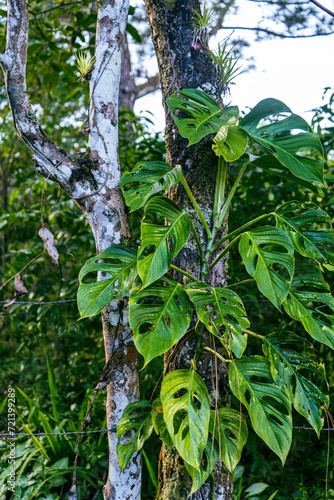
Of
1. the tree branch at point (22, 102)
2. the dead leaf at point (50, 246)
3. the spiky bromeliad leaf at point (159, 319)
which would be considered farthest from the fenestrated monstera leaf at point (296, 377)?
the tree branch at point (22, 102)

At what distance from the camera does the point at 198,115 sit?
109 centimetres

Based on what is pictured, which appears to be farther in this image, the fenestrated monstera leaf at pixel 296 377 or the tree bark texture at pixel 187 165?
the tree bark texture at pixel 187 165

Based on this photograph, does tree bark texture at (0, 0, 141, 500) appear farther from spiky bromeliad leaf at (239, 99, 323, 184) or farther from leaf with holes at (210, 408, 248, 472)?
Result: spiky bromeliad leaf at (239, 99, 323, 184)

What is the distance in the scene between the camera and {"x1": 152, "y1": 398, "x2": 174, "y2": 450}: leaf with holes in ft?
3.60

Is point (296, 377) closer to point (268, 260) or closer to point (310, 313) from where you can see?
point (310, 313)

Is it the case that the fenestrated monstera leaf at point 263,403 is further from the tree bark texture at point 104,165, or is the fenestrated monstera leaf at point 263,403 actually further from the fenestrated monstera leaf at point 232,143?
the fenestrated monstera leaf at point 232,143

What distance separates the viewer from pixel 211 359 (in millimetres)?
1232

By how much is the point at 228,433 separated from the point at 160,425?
0.75 feet

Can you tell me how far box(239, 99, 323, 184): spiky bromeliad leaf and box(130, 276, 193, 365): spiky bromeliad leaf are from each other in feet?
1.62

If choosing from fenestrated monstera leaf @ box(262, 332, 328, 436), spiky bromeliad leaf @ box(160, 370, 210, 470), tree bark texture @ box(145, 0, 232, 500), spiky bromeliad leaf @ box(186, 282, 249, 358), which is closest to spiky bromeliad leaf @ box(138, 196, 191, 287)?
spiky bromeliad leaf @ box(186, 282, 249, 358)

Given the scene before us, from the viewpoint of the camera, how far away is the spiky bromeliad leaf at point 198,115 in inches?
39.8

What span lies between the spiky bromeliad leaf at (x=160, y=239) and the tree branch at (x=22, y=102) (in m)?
0.36

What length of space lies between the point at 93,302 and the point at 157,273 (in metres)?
0.22

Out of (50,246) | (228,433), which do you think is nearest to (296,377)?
(228,433)
